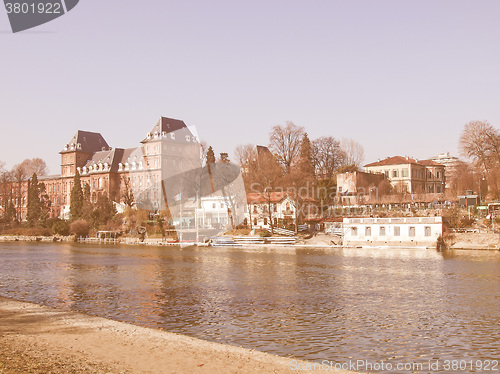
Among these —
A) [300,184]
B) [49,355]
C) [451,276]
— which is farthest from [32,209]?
[49,355]

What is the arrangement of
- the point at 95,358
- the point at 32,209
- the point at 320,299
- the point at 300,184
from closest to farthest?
the point at 95,358 < the point at 320,299 < the point at 300,184 < the point at 32,209

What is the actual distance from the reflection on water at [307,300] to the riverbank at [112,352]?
2.22m

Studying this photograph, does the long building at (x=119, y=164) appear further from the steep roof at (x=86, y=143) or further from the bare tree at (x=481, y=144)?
the bare tree at (x=481, y=144)

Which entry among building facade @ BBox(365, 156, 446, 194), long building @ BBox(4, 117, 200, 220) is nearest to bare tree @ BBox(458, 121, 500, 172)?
building facade @ BBox(365, 156, 446, 194)

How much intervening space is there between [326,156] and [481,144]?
110ft

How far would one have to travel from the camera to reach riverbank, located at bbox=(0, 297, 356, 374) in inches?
480

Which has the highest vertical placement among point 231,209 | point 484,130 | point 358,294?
point 484,130

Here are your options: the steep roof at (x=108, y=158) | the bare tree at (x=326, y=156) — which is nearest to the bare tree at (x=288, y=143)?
the bare tree at (x=326, y=156)

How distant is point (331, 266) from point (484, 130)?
47515 millimetres

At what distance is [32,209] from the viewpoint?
11025 cm

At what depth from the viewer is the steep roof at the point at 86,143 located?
147 m

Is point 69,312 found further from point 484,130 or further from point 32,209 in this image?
point 32,209

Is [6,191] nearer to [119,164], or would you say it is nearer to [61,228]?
[61,228]

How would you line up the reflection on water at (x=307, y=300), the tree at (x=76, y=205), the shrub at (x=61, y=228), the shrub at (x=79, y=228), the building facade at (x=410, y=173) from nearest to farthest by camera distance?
the reflection on water at (x=307, y=300), the shrub at (x=79, y=228), the shrub at (x=61, y=228), the building facade at (x=410, y=173), the tree at (x=76, y=205)
